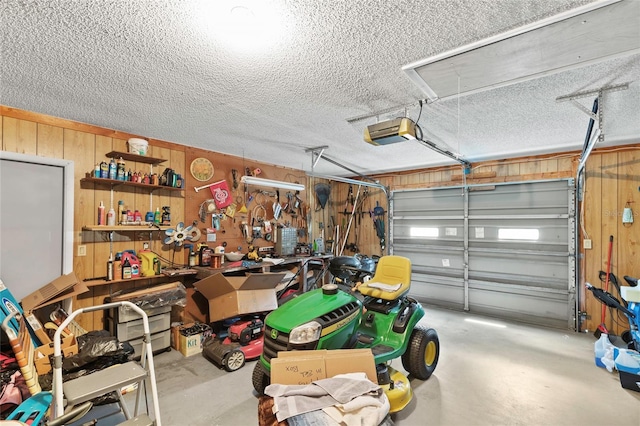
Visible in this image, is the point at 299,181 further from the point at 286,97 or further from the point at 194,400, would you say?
the point at 194,400

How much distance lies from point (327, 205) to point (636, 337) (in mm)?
4846

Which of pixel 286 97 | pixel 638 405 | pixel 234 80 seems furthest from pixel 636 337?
pixel 234 80

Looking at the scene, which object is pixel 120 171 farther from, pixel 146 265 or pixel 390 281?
pixel 390 281

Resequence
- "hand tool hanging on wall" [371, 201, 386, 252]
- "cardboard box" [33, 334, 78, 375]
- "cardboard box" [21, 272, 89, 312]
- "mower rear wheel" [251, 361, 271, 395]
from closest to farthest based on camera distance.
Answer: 1. "cardboard box" [33, 334, 78, 375]
2. "mower rear wheel" [251, 361, 271, 395]
3. "cardboard box" [21, 272, 89, 312]
4. "hand tool hanging on wall" [371, 201, 386, 252]

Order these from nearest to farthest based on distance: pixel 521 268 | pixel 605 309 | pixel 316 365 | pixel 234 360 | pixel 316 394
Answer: pixel 316 394 < pixel 316 365 < pixel 234 360 < pixel 605 309 < pixel 521 268

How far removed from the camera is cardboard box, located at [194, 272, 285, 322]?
3.21 meters

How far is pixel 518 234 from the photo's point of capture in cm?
451

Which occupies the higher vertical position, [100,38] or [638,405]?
[100,38]

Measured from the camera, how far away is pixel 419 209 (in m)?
5.50

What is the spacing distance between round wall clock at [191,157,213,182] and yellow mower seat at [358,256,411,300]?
2644 millimetres

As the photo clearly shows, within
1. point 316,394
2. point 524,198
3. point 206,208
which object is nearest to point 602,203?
point 524,198

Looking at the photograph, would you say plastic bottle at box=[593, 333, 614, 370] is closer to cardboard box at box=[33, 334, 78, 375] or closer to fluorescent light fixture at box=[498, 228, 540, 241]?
fluorescent light fixture at box=[498, 228, 540, 241]

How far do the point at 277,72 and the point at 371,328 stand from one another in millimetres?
2269

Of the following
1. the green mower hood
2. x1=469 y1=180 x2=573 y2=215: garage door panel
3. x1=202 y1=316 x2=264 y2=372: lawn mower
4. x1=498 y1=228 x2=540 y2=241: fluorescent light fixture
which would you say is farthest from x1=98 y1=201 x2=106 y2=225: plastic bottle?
x1=498 y1=228 x2=540 y2=241: fluorescent light fixture
